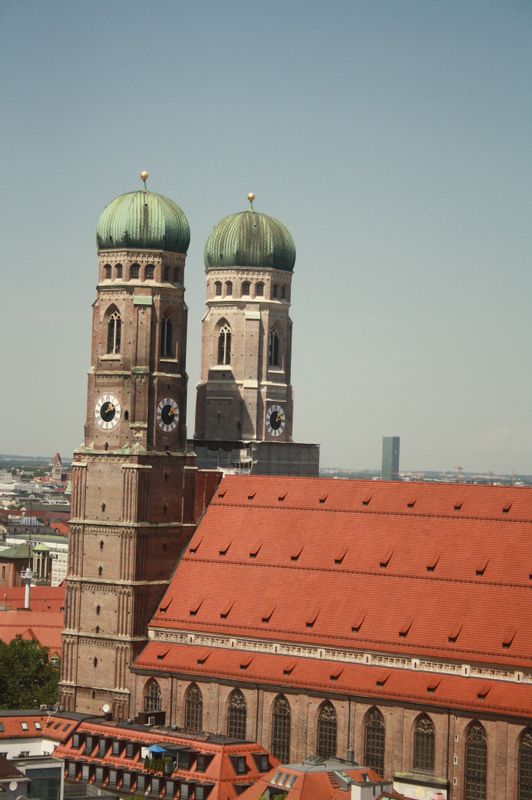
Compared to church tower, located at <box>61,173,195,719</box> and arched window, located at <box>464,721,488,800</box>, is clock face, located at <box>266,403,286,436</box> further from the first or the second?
arched window, located at <box>464,721,488,800</box>

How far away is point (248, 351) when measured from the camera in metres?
169

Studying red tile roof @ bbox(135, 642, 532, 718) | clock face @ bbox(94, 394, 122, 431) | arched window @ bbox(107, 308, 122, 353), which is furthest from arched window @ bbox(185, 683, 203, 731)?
arched window @ bbox(107, 308, 122, 353)

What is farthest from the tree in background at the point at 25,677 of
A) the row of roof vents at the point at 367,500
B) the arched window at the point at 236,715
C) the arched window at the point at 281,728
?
the arched window at the point at 281,728

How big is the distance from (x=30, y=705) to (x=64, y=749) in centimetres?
2010

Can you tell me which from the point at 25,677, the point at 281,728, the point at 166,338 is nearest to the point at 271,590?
the point at 281,728

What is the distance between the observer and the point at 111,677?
137 meters

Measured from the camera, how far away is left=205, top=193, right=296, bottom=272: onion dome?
17038cm

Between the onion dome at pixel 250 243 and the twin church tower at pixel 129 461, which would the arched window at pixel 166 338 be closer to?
the twin church tower at pixel 129 461

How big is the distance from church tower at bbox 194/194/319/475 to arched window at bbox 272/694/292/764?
134 feet

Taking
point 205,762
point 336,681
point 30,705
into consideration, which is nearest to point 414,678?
point 336,681

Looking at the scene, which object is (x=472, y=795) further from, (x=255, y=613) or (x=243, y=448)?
(x=243, y=448)

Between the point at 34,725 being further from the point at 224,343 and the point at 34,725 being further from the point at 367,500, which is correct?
the point at 224,343

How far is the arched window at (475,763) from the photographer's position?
118 m

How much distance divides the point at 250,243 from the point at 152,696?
47.8 meters
